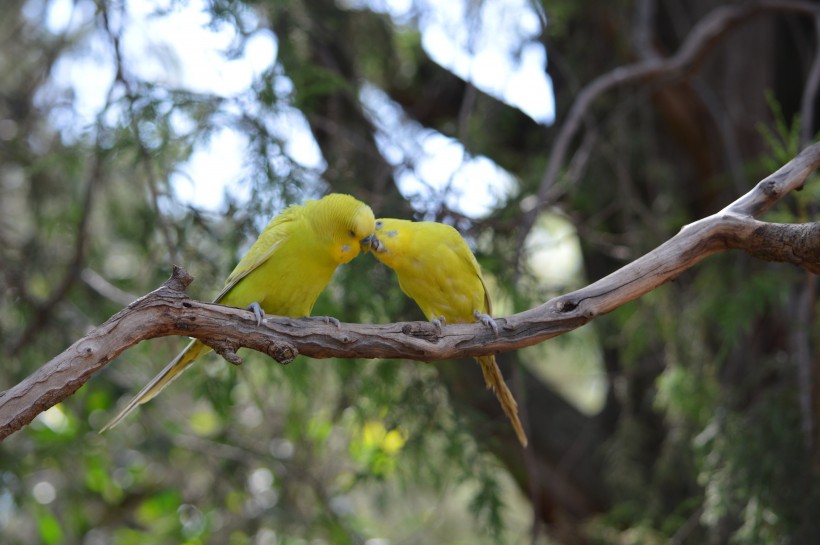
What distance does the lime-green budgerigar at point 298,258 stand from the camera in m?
3.39

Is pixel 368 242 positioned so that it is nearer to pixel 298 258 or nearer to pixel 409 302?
pixel 298 258

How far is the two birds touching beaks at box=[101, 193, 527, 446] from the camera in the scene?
341 cm

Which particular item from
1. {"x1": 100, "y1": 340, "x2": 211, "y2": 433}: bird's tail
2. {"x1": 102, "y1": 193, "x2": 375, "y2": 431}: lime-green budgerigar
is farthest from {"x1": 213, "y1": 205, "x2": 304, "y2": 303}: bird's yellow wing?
{"x1": 100, "y1": 340, "x2": 211, "y2": 433}: bird's tail

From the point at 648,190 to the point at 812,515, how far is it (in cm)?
316

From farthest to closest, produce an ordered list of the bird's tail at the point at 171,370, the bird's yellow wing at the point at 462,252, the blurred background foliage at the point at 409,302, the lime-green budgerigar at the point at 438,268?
the blurred background foliage at the point at 409,302, the bird's yellow wing at the point at 462,252, the lime-green budgerigar at the point at 438,268, the bird's tail at the point at 171,370

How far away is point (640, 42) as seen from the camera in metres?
5.91

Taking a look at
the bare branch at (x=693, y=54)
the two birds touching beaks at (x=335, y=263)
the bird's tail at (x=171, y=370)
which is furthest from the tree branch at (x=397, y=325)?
the bare branch at (x=693, y=54)

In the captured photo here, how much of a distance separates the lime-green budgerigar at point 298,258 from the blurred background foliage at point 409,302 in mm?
886

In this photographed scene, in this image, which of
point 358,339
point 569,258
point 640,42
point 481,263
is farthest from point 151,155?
point 569,258

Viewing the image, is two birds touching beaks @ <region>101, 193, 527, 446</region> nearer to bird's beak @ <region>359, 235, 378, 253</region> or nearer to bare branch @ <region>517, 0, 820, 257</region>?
bird's beak @ <region>359, 235, 378, 253</region>

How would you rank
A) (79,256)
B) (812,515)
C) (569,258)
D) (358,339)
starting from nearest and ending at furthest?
(358,339) → (812,515) → (79,256) → (569,258)

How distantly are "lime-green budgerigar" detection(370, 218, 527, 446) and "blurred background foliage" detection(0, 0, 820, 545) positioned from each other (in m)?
0.64

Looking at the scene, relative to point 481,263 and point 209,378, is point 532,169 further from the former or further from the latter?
point 209,378

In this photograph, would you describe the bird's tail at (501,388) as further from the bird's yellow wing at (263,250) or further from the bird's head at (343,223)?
the bird's yellow wing at (263,250)
